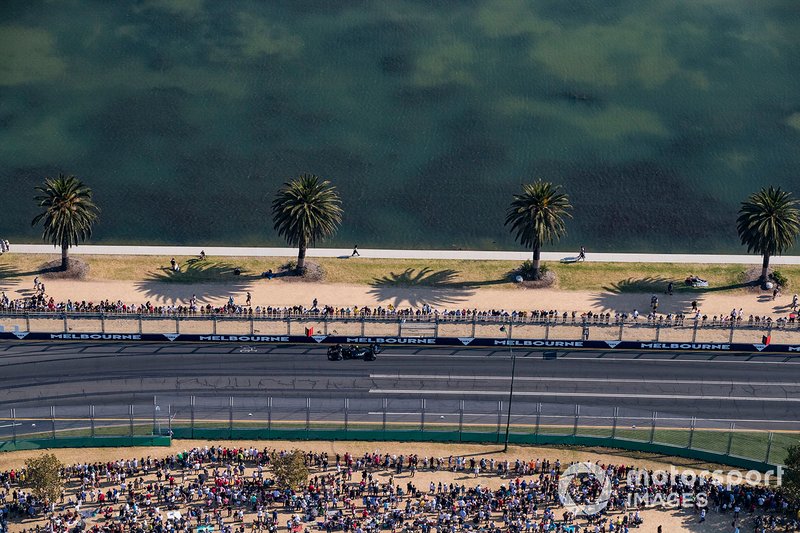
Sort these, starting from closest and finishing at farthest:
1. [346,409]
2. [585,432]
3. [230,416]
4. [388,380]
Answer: [585,432], [230,416], [346,409], [388,380]

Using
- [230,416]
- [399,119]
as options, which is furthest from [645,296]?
[399,119]

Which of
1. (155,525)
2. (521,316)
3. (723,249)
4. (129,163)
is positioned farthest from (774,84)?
(155,525)

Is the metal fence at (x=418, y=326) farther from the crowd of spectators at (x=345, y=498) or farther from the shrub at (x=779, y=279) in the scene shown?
the crowd of spectators at (x=345, y=498)

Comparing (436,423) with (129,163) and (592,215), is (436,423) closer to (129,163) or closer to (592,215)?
(592,215)

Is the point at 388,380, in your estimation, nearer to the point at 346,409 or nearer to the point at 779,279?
the point at 346,409

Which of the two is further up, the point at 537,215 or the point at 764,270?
the point at 537,215

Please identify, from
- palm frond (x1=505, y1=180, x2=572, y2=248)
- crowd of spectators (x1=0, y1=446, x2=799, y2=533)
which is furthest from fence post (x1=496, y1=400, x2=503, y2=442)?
palm frond (x1=505, y1=180, x2=572, y2=248)
